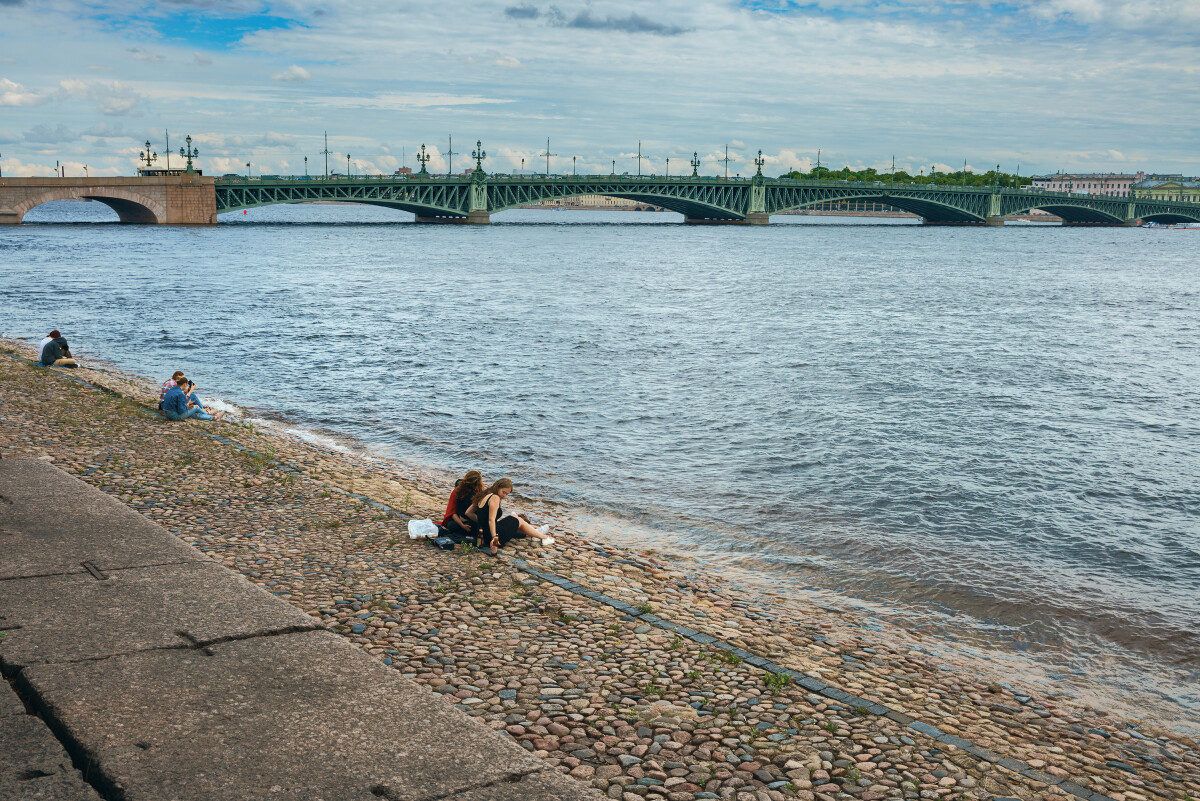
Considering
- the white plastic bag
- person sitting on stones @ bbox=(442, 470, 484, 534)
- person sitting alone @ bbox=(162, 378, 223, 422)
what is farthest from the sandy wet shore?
person sitting alone @ bbox=(162, 378, 223, 422)

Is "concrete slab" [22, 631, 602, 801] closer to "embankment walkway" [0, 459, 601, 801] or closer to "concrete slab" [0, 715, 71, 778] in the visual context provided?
"embankment walkway" [0, 459, 601, 801]

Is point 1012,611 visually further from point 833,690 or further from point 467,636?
point 467,636

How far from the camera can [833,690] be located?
8.12m

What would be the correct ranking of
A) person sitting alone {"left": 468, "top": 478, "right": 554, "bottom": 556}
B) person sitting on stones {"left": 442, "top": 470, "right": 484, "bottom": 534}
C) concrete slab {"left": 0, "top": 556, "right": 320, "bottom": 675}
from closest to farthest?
concrete slab {"left": 0, "top": 556, "right": 320, "bottom": 675} → person sitting alone {"left": 468, "top": 478, "right": 554, "bottom": 556} → person sitting on stones {"left": 442, "top": 470, "right": 484, "bottom": 534}

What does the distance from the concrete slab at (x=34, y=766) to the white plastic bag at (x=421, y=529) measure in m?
5.75

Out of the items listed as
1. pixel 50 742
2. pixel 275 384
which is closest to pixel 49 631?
pixel 50 742

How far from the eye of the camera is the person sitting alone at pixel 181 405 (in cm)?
1872

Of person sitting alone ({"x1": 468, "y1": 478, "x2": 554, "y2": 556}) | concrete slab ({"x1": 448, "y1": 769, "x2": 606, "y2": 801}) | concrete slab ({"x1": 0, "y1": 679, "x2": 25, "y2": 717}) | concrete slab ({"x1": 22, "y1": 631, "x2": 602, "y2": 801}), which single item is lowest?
person sitting alone ({"x1": 468, "y1": 478, "x2": 554, "y2": 556})

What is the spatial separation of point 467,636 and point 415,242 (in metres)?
106

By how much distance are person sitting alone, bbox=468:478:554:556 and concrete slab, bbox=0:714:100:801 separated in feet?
19.9

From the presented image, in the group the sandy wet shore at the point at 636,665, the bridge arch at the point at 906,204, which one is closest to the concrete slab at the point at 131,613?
the sandy wet shore at the point at 636,665

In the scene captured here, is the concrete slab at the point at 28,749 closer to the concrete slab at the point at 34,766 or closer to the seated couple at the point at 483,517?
the concrete slab at the point at 34,766

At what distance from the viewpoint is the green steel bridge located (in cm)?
11606

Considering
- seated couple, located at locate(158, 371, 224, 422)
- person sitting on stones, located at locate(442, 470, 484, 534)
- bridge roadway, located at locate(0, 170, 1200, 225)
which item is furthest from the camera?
bridge roadway, located at locate(0, 170, 1200, 225)
